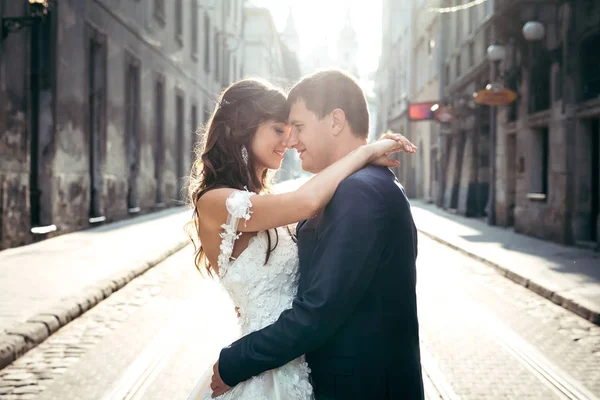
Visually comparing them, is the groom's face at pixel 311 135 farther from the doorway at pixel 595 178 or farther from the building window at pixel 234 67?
the building window at pixel 234 67

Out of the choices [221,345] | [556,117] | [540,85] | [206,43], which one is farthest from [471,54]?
[221,345]

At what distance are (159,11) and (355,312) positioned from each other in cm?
2203

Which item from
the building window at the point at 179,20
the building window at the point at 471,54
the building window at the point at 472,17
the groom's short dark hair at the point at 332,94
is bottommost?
the groom's short dark hair at the point at 332,94

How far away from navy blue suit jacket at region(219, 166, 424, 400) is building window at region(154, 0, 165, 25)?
21.3 metres

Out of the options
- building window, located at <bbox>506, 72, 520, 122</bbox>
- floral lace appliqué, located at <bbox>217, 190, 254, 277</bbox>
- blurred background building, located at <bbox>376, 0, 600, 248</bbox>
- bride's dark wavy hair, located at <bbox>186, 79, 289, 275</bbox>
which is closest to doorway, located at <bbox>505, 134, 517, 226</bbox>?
blurred background building, located at <bbox>376, 0, 600, 248</bbox>

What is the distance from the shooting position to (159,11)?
2248cm

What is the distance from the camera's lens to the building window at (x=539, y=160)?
616 inches

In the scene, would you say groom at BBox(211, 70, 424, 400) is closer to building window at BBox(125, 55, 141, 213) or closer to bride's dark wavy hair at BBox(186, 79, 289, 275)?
bride's dark wavy hair at BBox(186, 79, 289, 275)

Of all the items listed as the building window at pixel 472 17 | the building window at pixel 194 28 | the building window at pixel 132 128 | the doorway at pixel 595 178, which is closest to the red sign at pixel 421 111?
the building window at pixel 472 17

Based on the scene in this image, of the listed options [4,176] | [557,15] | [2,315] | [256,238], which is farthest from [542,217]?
[256,238]

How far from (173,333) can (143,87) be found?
1589cm

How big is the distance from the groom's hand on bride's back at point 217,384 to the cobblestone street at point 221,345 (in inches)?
91.4

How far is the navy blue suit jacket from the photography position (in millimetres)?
1890

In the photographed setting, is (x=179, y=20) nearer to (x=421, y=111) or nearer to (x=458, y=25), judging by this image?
(x=421, y=111)
